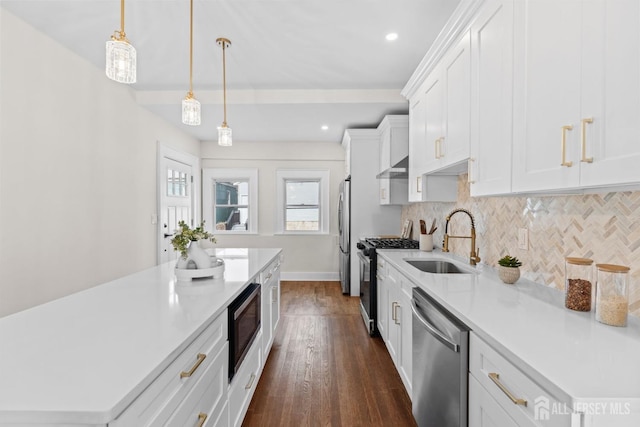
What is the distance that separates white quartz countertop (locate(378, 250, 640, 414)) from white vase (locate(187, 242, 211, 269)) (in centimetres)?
121

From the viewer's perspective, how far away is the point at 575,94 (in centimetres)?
107

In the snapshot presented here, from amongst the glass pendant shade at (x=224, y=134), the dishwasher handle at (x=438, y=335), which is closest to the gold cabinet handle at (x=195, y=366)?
the dishwasher handle at (x=438, y=335)

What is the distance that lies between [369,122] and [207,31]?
2.46 m

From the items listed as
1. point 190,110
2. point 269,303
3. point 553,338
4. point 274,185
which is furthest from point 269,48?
point 274,185

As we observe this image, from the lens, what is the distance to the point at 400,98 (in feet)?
11.7

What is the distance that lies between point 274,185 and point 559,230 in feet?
15.1

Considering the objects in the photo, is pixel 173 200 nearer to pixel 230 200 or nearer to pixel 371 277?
pixel 230 200

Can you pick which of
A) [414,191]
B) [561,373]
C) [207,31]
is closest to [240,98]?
[207,31]

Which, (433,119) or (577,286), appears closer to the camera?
(577,286)

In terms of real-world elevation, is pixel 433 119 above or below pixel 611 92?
above

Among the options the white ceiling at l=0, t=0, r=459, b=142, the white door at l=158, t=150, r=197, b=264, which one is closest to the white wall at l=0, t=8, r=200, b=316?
the white ceiling at l=0, t=0, r=459, b=142

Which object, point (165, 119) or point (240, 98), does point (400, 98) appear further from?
point (165, 119)

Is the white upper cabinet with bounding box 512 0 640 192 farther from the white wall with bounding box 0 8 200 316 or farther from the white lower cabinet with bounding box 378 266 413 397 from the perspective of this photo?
the white wall with bounding box 0 8 200 316

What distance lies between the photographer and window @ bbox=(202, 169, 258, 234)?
18.6ft
